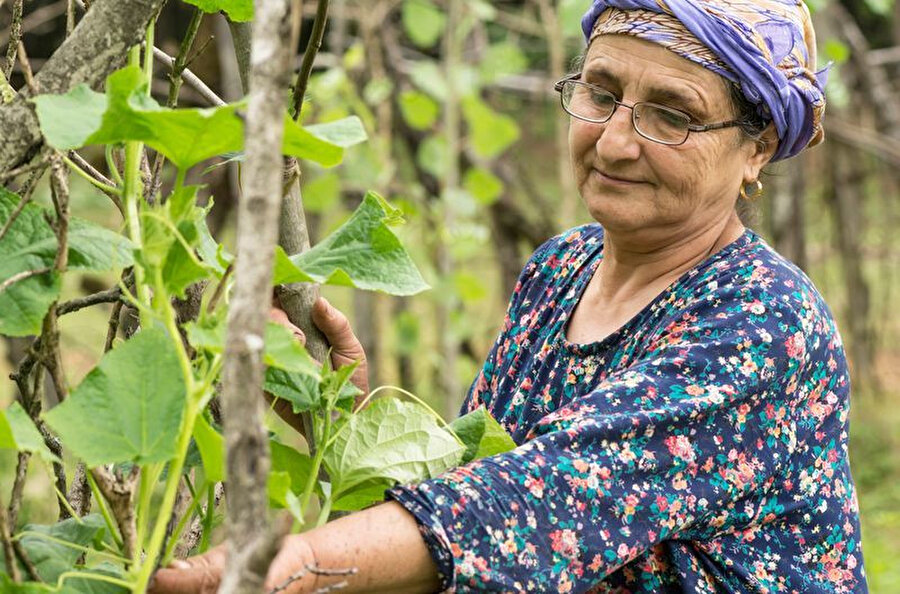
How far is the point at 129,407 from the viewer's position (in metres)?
1.05

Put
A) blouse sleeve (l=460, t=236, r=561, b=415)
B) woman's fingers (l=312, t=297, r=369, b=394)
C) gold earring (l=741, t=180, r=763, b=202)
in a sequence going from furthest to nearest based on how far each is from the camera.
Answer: blouse sleeve (l=460, t=236, r=561, b=415)
gold earring (l=741, t=180, r=763, b=202)
woman's fingers (l=312, t=297, r=369, b=394)

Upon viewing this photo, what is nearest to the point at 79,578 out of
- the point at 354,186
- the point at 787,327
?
the point at 787,327

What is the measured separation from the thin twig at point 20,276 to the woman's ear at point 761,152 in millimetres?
1174

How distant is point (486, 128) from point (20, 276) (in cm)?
350

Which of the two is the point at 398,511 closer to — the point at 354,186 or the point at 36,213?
the point at 36,213

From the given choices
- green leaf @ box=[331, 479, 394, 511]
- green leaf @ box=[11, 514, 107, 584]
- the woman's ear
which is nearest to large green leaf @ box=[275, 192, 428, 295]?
green leaf @ box=[331, 479, 394, 511]

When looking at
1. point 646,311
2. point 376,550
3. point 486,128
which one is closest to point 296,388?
point 376,550

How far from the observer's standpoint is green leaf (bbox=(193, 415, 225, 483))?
103 centimetres

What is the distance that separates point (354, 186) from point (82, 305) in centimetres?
342

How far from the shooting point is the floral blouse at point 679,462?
1312 mm

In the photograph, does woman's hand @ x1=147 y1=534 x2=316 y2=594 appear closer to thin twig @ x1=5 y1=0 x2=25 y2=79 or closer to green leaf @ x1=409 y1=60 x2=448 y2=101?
thin twig @ x1=5 y1=0 x2=25 y2=79

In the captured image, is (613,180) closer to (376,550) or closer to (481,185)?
(376,550)

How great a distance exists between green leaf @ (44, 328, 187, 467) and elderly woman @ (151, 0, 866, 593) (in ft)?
0.43

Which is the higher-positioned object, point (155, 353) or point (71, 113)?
point (71, 113)
